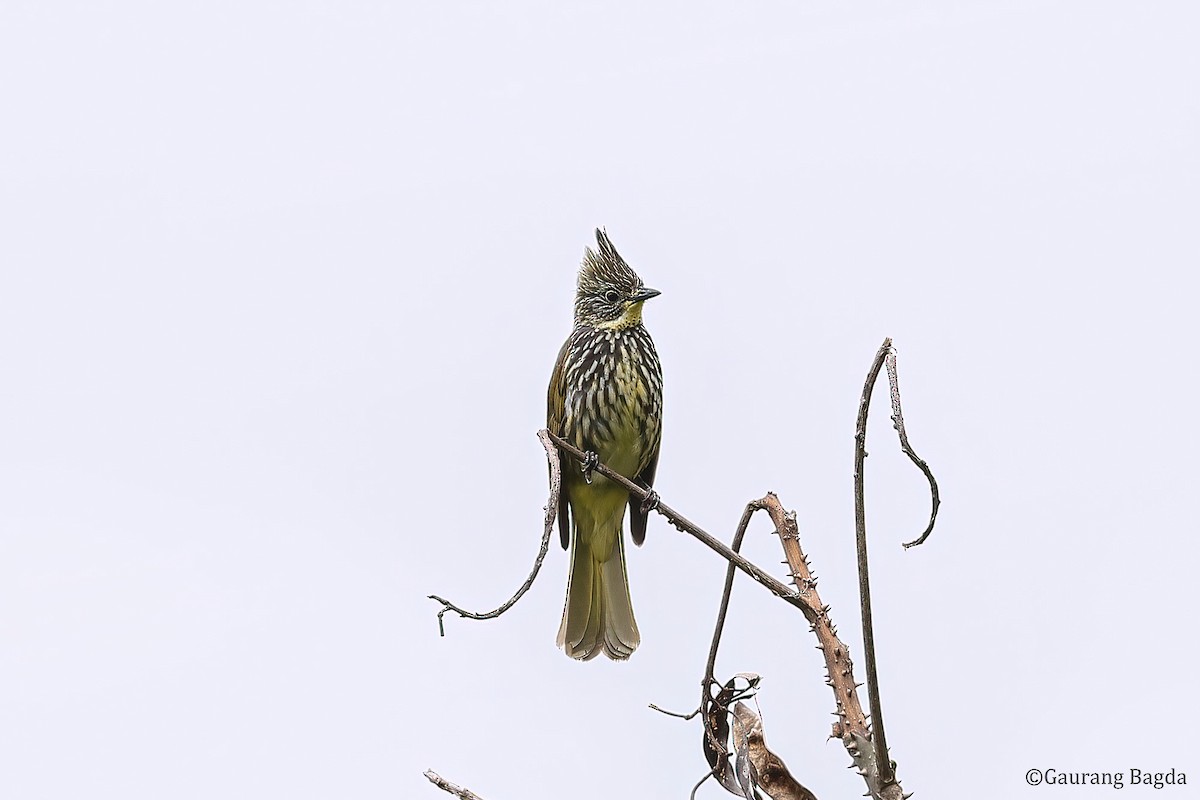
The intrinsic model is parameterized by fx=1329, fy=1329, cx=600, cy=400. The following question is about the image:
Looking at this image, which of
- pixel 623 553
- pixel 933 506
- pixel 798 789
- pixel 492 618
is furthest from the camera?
pixel 623 553

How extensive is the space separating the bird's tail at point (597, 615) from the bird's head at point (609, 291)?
119cm

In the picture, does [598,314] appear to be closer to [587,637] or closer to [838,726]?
[587,637]

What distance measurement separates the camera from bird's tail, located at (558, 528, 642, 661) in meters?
5.54

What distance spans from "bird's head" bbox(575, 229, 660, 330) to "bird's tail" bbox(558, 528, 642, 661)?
1189 mm

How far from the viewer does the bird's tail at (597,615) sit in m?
5.54

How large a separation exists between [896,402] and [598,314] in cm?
401

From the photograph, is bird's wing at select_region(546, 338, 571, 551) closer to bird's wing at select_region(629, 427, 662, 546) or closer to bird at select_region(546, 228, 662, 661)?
bird at select_region(546, 228, 662, 661)

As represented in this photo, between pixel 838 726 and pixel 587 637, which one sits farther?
pixel 587 637

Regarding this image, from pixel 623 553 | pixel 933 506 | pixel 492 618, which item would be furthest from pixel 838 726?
pixel 623 553

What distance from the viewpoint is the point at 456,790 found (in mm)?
2398

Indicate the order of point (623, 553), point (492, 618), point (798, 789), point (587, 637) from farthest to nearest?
point (623, 553)
point (587, 637)
point (798, 789)
point (492, 618)

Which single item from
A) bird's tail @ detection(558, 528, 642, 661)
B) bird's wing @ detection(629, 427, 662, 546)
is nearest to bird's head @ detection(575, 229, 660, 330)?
bird's wing @ detection(629, 427, 662, 546)

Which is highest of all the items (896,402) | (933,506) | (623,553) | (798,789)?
(623,553)

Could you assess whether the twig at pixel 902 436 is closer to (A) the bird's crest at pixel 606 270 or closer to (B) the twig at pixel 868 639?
(B) the twig at pixel 868 639
